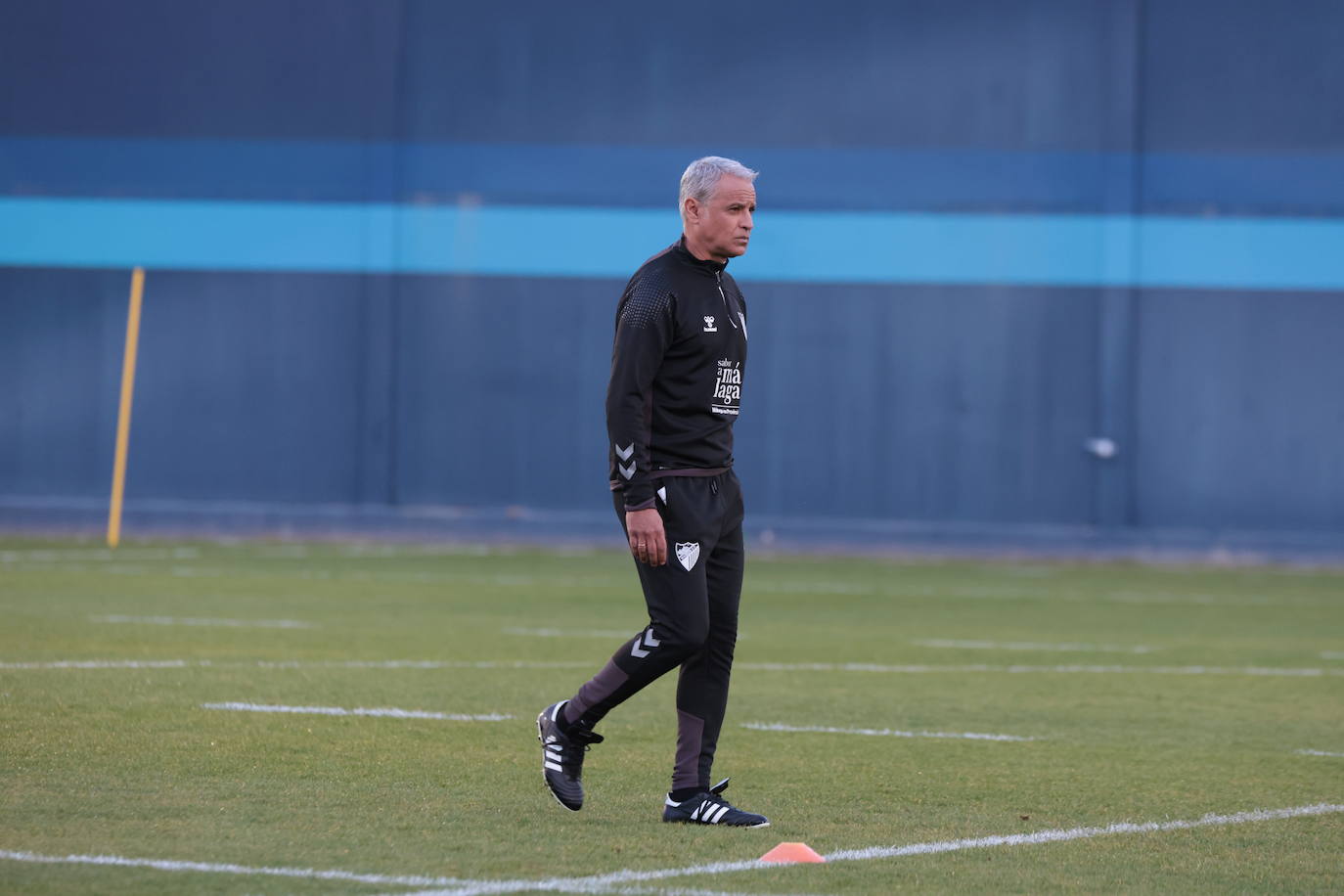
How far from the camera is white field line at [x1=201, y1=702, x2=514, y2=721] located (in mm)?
9789

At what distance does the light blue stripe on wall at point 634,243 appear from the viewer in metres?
23.9

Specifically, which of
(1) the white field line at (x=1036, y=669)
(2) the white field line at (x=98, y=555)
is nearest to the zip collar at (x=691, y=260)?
(1) the white field line at (x=1036, y=669)

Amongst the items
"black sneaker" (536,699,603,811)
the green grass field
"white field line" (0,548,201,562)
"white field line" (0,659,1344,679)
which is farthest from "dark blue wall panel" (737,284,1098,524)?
"black sneaker" (536,699,603,811)

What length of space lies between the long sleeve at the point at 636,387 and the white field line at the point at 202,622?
759 cm

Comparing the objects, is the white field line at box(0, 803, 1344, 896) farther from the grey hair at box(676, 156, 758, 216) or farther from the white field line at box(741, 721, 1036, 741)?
the white field line at box(741, 721, 1036, 741)

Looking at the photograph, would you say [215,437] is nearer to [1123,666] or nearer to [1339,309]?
[1339,309]

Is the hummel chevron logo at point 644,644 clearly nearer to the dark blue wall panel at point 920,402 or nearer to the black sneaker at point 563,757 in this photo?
the black sneaker at point 563,757

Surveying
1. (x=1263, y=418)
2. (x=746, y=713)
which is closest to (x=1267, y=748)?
(x=746, y=713)

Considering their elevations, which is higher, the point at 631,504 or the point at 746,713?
the point at 631,504

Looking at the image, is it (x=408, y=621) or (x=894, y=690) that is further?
(x=408, y=621)

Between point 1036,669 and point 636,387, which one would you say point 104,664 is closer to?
point 1036,669

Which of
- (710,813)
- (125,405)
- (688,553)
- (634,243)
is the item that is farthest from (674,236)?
(710,813)

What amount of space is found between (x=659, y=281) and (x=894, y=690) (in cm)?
473

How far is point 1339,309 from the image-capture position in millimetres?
23750
